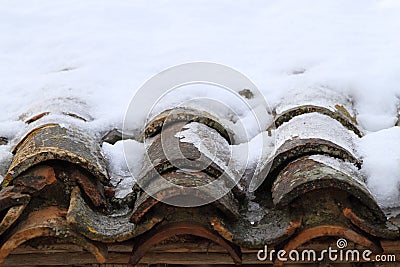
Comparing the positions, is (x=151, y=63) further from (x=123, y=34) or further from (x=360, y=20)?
(x=360, y=20)

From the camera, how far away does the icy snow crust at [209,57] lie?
2.74 meters

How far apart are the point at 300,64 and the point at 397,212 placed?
4.08 feet

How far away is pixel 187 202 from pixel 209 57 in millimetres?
1425

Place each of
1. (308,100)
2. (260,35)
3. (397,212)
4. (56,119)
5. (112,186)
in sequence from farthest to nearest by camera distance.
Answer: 1. (260,35)
2. (308,100)
3. (56,119)
4. (112,186)
5. (397,212)

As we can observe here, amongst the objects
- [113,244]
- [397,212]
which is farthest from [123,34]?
[397,212]

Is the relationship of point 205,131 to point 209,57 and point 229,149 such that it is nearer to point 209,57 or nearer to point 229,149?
point 229,149

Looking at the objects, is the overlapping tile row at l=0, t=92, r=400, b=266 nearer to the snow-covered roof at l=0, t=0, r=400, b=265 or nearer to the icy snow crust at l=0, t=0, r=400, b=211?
the snow-covered roof at l=0, t=0, r=400, b=265

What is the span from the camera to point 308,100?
2.75 m
